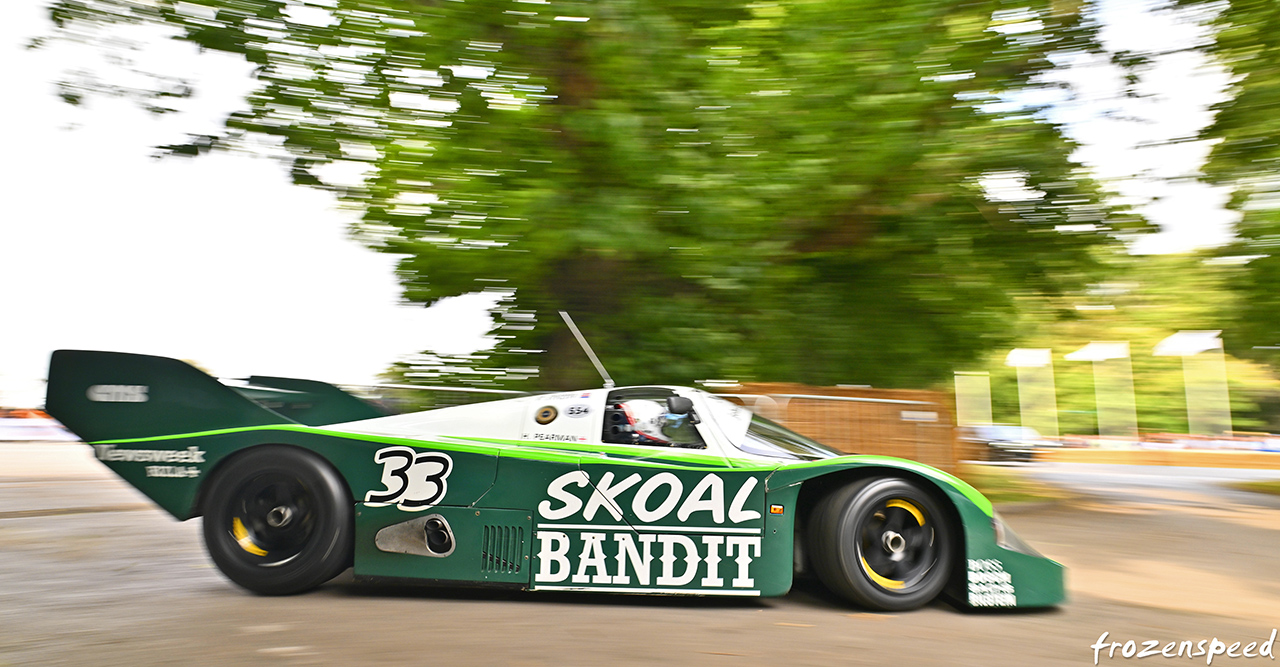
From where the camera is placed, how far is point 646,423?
4590 millimetres

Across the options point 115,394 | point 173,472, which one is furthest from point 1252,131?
point 115,394

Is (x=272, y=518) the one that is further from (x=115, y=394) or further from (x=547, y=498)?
(x=547, y=498)

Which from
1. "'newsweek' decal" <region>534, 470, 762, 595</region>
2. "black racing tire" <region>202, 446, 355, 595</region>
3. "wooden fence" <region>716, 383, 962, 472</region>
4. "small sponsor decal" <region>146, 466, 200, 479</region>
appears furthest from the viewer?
"wooden fence" <region>716, 383, 962, 472</region>

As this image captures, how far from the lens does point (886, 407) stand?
32.9ft

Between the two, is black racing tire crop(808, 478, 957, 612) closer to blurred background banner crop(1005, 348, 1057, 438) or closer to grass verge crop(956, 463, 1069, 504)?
grass verge crop(956, 463, 1069, 504)

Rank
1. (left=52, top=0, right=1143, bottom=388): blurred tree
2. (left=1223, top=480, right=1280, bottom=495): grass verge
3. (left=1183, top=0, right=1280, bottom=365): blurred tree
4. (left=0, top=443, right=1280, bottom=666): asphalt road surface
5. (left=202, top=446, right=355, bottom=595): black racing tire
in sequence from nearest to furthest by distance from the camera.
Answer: (left=0, top=443, right=1280, bottom=666): asphalt road surface → (left=202, top=446, right=355, bottom=595): black racing tire → (left=52, top=0, right=1143, bottom=388): blurred tree → (left=1183, top=0, right=1280, bottom=365): blurred tree → (left=1223, top=480, right=1280, bottom=495): grass verge

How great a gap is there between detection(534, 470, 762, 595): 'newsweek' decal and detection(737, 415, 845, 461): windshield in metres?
0.27

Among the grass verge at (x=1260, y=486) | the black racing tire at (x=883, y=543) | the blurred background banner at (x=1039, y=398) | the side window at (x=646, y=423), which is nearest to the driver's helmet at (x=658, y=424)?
the side window at (x=646, y=423)

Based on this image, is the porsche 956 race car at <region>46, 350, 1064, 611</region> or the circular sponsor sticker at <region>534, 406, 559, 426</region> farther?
the circular sponsor sticker at <region>534, 406, 559, 426</region>

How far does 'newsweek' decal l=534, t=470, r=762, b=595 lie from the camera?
420cm

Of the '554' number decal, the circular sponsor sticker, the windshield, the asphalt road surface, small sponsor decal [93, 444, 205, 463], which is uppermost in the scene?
the circular sponsor sticker

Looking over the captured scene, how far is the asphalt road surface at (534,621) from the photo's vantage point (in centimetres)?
340

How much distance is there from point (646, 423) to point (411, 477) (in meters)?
1.30

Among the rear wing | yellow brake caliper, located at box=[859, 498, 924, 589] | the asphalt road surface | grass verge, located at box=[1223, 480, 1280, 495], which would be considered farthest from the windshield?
grass verge, located at box=[1223, 480, 1280, 495]
